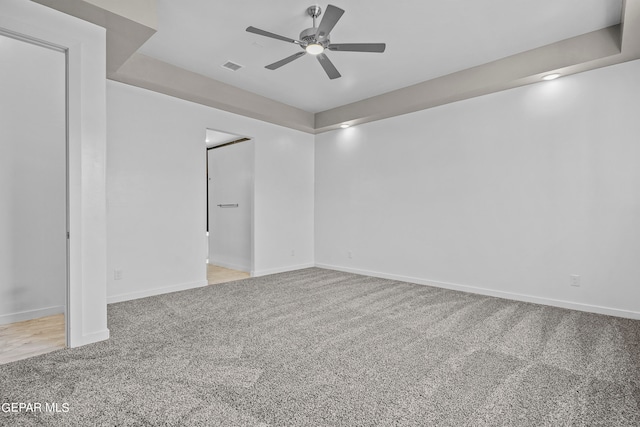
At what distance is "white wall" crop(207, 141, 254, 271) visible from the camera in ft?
17.6

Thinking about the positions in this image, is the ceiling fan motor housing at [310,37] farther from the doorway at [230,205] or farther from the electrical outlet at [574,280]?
the electrical outlet at [574,280]

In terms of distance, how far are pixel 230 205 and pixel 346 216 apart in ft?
6.95

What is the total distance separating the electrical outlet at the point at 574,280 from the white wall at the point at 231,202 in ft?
13.5

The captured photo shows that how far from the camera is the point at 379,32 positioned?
2951 millimetres

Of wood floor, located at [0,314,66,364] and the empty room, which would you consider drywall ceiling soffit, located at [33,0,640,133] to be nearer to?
the empty room

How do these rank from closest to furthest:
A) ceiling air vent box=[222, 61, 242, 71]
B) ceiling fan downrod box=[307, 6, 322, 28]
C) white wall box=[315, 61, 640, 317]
Answer: ceiling fan downrod box=[307, 6, 322, 28]
white wall box=[315, 61, 640, 317]
ceiling air vent box=[222, 61, 242, 71]

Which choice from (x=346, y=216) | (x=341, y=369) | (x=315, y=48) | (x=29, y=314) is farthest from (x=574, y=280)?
(x=29, y=314)

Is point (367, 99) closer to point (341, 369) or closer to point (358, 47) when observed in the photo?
point (358, 47)

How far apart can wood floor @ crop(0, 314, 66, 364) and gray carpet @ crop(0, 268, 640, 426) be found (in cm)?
21

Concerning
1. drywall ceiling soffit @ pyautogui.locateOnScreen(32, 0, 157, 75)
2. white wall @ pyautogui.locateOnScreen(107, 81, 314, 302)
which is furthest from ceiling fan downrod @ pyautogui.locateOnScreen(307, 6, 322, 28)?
white wall @ pyautogui.locateOnScreen(107, 81, 314, 302)

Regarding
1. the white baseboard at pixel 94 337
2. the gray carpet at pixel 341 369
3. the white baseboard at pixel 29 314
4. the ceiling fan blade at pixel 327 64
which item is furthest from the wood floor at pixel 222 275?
the ceiling fan blade at pixel 327 64

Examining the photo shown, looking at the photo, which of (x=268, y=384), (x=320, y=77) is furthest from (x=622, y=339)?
(x=320, y=77)

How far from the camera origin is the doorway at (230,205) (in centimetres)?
530

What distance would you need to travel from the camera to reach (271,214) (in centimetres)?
518
